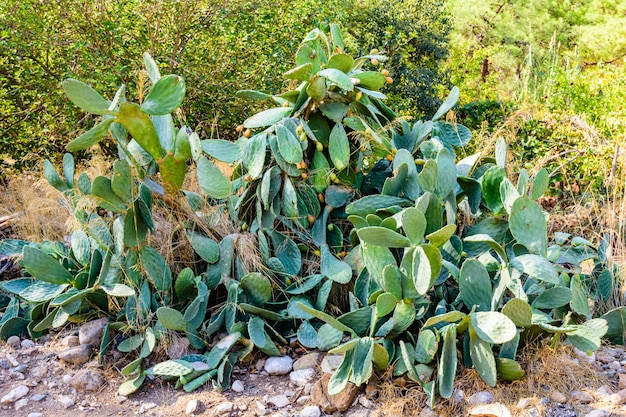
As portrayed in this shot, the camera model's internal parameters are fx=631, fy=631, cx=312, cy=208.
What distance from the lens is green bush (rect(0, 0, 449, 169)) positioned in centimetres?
454

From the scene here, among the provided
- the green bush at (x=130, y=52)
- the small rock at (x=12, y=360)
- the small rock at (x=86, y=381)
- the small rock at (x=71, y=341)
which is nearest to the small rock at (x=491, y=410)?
the small rock at (x=86, y=381)

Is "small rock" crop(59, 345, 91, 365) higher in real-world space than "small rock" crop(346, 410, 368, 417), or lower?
higher

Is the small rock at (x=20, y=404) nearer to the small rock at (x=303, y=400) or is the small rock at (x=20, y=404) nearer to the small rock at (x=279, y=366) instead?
the small rock at (x=279, y=366)

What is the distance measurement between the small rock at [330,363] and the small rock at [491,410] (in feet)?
1.67

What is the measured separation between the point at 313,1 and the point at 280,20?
1.01 ft

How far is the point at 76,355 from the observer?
2586mm

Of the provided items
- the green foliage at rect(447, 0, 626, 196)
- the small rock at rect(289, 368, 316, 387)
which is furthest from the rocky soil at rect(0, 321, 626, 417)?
the green foliage at rect(447, 0, 626, 196)

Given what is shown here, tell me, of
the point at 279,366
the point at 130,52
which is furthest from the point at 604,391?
the point at 130,52

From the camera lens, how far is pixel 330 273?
2580 mm

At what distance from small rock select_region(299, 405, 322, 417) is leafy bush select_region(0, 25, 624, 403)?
0.37 ft

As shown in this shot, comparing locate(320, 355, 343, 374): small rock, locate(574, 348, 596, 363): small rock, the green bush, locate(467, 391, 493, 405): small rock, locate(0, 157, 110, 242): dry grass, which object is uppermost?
the green bush

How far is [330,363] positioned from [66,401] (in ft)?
3.28

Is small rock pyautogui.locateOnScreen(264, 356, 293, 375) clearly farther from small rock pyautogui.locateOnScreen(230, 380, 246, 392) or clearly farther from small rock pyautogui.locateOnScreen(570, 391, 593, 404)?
small rock pyautogui.locateOnScreen(570, 391, 593, 404)

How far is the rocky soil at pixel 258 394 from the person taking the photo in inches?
84.0
